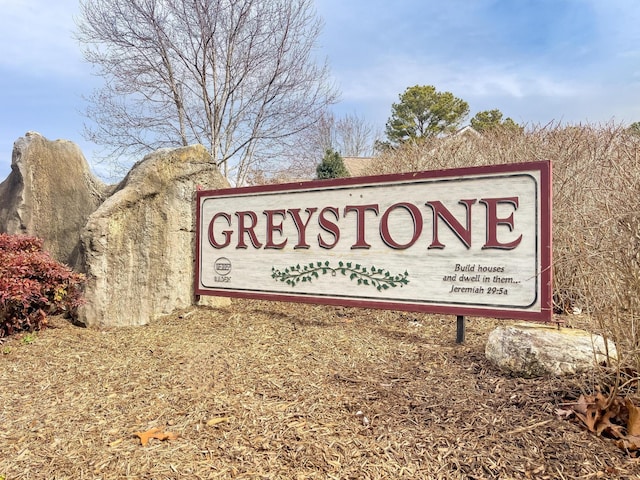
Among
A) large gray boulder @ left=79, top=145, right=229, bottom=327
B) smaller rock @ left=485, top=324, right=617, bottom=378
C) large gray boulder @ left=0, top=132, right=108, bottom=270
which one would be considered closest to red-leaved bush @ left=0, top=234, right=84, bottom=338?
large gray boulder @ left=79, top=145, right=229, bottom=327

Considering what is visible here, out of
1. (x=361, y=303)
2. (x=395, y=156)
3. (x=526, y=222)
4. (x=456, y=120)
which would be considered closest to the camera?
(x=526, y=222)

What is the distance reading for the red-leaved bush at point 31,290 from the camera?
3.94m

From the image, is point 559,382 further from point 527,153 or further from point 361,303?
point 527,153

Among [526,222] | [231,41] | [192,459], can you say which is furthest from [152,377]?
[231,41]

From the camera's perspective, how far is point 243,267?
185 inches

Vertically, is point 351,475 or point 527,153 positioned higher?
point 527,153

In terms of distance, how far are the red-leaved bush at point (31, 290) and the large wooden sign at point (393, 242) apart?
1282mm

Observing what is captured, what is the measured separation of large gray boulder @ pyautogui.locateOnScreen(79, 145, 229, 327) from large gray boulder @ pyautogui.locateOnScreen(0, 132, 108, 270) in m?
0.76

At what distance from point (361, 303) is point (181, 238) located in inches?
87.2

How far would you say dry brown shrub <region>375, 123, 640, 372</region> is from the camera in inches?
91.3

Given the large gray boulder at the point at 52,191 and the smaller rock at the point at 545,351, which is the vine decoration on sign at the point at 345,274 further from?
the large gray boulder at the point at 52,191

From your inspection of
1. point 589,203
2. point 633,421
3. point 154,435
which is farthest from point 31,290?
point 589,203

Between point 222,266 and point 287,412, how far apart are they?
2.65 m

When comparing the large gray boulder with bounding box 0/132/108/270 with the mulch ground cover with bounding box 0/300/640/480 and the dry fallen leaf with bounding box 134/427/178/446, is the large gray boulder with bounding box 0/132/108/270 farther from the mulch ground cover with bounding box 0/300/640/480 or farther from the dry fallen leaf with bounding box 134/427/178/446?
the dry fallen leaf with bounding box 134/427/178/446
